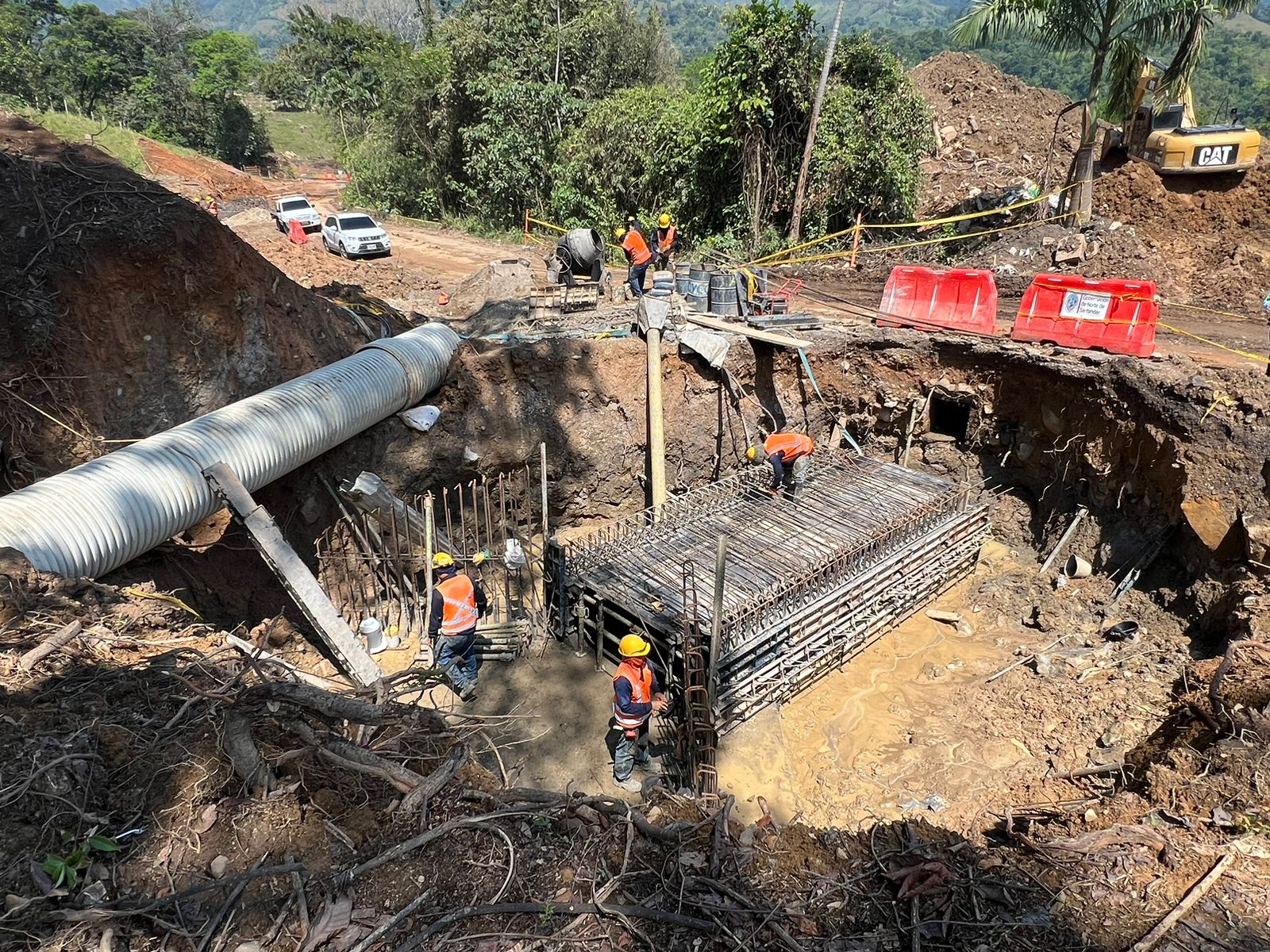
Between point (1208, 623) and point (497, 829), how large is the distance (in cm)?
858

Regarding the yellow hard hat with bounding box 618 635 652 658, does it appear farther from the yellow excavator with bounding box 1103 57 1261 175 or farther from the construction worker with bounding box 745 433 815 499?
the yellow excavator with bounding box 1103 57 1261 175

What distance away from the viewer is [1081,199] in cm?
1425

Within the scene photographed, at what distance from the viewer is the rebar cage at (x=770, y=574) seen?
7.32m

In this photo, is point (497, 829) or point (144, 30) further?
point (144, 30)

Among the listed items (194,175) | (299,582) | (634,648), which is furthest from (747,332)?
(194,175)

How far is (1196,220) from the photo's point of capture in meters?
14.2

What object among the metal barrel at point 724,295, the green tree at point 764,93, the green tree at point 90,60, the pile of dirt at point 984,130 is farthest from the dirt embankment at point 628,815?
the green tree at point 90,60

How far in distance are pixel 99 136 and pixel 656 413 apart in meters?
26.3

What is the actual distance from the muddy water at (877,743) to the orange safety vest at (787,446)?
2.61m

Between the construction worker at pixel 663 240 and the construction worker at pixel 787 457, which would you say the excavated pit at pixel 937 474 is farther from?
the construction worker at pixel 663 240

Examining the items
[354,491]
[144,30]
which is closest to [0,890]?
[354,491]

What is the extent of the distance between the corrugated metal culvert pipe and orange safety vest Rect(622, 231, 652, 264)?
15.1 ft

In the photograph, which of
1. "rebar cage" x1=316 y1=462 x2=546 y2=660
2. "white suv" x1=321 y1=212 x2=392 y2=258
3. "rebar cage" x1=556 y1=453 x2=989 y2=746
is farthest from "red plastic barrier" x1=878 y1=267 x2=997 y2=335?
"white suv" x1=321 y1=212 x2=392 y2=258

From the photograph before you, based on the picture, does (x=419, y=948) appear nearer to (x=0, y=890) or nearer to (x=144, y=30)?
(x=0, y=890)
